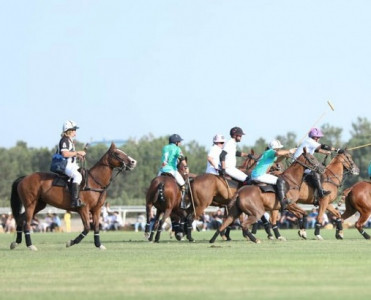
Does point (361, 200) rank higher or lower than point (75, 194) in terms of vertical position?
lower

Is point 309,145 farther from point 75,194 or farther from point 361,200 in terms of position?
point 75,194

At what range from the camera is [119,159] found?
75.8 ft

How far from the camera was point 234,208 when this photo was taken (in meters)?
22.9

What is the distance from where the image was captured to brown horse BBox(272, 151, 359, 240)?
26.6 metres

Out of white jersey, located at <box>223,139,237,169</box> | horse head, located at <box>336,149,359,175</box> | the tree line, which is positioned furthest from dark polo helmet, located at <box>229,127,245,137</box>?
the tree line

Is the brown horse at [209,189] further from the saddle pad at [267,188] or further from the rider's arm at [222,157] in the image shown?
the saddle pad at [267,188]

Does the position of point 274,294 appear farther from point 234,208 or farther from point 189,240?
point 189,240

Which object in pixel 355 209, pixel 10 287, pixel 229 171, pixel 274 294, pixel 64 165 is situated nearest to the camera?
pixel 274 294

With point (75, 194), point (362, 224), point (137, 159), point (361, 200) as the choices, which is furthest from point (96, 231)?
point (137, 159)

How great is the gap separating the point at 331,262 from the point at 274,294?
15.5ft

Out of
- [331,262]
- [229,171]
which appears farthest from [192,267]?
[229,171]

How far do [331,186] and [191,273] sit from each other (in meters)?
12.1

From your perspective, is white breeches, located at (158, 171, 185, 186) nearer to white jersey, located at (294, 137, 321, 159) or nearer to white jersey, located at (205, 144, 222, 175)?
white jersey, located at (205, 144, 222, 175)

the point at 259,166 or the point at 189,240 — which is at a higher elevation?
the point at 259,166
